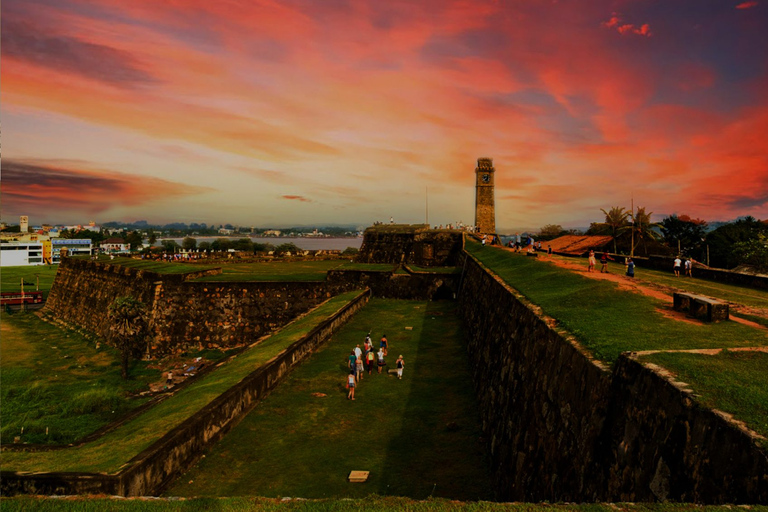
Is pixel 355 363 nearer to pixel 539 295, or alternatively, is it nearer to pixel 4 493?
pixel 539 295

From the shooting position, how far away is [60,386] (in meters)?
20.8

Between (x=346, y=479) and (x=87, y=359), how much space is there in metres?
25.6

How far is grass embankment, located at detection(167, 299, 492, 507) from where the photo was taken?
840 cm

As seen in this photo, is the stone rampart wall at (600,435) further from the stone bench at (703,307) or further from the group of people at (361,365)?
the group of people at (361,365)

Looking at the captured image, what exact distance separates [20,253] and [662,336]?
419ft

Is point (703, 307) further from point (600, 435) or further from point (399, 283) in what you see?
point (399, 283)

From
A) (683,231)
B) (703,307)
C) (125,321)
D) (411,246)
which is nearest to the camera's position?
(703,307)

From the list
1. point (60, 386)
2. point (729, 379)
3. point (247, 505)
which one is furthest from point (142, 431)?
point (60, 386)

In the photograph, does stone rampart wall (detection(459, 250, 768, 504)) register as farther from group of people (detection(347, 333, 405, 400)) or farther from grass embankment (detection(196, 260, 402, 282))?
grass embankment (detection(196, 260, 402, 282))

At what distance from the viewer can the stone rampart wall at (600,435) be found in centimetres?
354

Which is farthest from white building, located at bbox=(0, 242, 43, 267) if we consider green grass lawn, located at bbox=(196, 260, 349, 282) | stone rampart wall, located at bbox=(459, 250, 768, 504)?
stone rampart wall, located at bbox=(459, 250, 768, 504)

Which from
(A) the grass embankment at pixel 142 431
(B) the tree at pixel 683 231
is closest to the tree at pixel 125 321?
(A) the grass embankment at pixel 142 431

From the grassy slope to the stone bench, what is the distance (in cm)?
21

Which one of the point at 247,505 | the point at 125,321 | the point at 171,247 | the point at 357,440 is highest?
the point at 171,247
